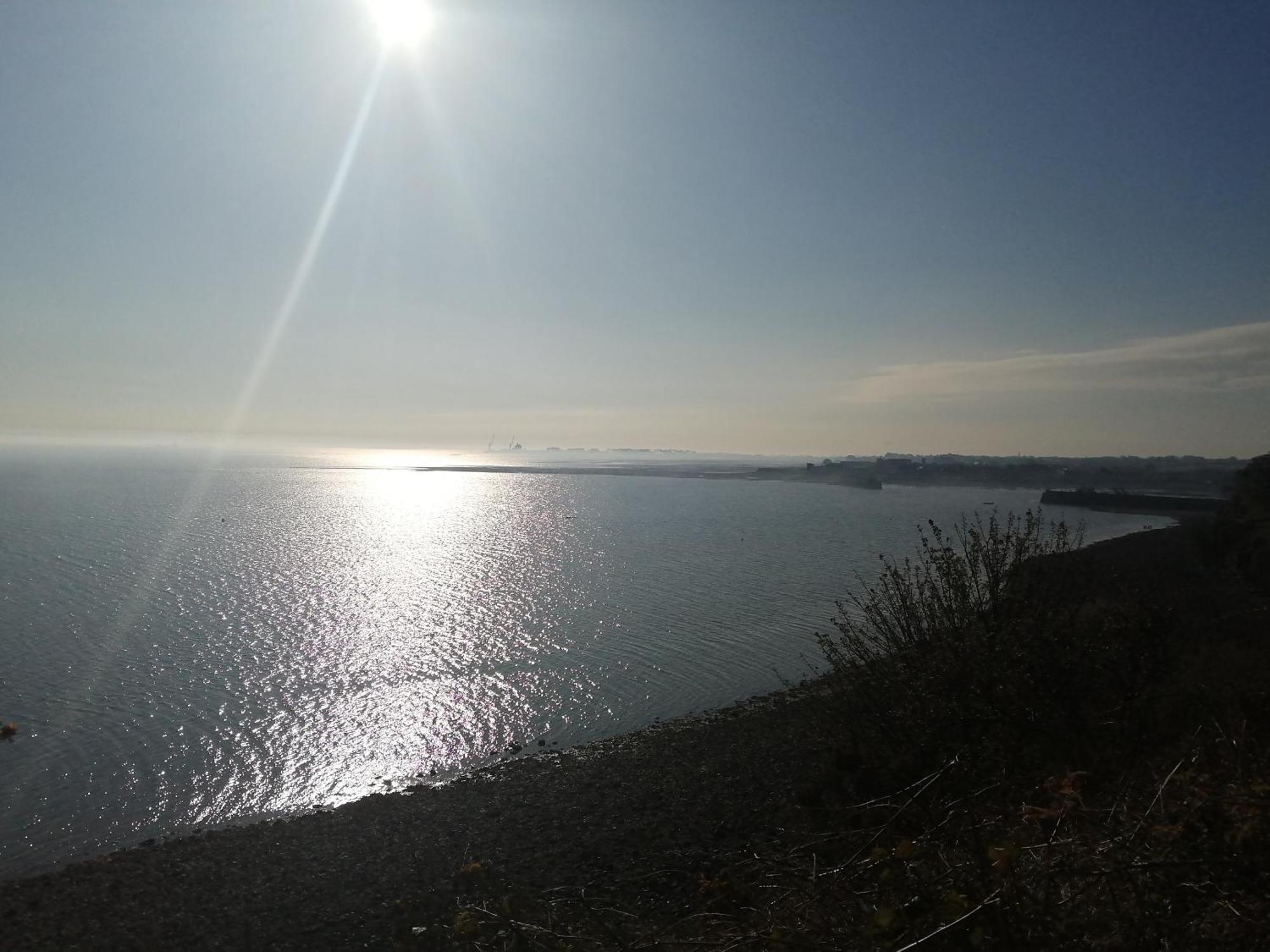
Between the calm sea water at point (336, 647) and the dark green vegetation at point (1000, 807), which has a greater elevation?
the dark green vegetation at point (1000, 807)

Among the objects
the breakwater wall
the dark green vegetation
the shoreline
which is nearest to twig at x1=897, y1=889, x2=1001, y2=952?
the dark green vegetation

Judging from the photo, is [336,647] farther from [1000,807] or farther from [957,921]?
[957,921]

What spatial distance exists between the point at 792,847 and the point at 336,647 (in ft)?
80.8

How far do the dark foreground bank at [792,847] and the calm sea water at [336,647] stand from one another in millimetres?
2171

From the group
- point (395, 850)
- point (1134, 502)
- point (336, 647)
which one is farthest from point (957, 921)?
point (1134, 502)

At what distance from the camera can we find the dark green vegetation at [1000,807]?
121 inches

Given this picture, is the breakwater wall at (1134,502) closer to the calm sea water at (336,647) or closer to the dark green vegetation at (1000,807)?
the calm sea water at (336,647)

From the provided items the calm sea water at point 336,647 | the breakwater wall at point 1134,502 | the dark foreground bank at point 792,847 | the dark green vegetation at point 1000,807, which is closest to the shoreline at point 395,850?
the dark foreground bank at point 792,847

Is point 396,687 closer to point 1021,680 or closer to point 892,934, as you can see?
point 1021,680

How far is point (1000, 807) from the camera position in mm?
4668

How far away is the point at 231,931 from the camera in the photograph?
10266 mm

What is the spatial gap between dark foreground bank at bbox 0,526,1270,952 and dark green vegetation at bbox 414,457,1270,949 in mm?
25

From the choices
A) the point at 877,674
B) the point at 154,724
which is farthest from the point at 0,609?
the point at 877,674

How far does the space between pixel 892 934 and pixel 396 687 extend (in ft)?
68.1
